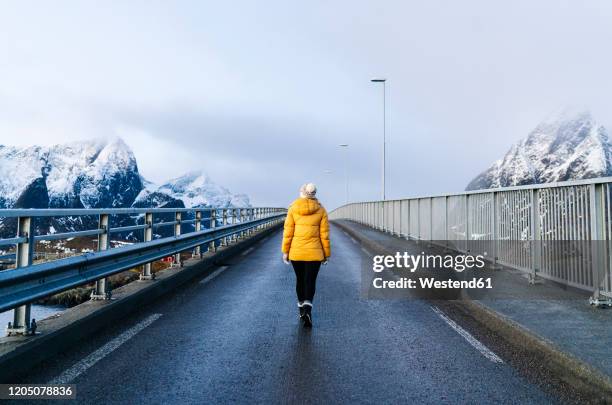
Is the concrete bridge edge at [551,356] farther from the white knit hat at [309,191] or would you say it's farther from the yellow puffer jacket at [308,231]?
the white knit hat at [309,191]

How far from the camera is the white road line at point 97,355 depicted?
4129mm

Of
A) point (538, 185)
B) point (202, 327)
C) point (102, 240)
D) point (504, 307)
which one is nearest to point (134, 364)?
point (202, 327)

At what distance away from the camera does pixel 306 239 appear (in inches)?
252

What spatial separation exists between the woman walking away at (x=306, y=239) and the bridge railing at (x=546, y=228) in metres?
3.67

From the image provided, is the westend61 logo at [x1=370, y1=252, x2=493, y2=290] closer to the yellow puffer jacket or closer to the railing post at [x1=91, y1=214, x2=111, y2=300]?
the yellow puffer jacket

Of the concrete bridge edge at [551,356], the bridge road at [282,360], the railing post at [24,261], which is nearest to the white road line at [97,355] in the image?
the bridge road at [282,360]

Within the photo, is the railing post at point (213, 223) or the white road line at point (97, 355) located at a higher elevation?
the railing post at point (213, 223)

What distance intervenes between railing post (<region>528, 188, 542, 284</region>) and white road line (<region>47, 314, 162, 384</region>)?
249 inches

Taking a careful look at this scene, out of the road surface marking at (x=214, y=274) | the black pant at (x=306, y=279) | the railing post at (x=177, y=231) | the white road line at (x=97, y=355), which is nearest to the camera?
the white road line at (x=97, y=355)

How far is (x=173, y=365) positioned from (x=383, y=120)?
2972cm

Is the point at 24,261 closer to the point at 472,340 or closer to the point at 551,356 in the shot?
the point at 472,340

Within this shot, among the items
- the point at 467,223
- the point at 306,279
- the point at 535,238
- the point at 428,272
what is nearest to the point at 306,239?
the point at 306,279

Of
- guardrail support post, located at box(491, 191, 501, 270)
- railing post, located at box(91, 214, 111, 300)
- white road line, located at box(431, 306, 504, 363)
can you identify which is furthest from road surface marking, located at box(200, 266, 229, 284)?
guardrail support post, located at box(491, 191, 501, 270)

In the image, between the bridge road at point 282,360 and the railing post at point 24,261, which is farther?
the railing post at point 24,261
